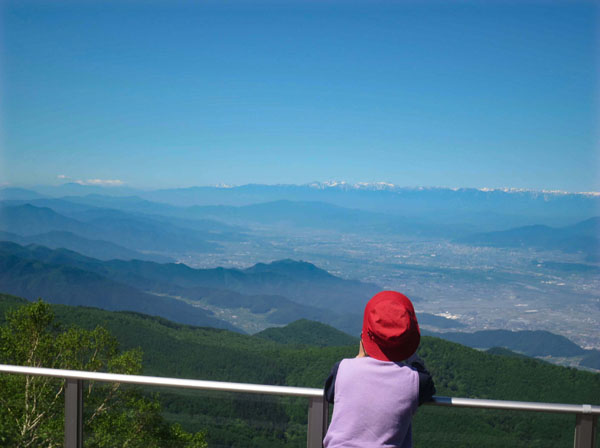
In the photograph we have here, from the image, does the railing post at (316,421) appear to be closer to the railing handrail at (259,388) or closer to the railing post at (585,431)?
the railing handrail at (259,388)

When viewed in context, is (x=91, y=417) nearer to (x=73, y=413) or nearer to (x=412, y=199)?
(x=73, y=413)

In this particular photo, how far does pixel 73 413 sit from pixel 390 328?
1.32 m

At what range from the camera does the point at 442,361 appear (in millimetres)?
32250

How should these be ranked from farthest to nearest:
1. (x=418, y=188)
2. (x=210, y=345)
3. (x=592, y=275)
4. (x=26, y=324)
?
(x=418, y=188), (x=592, y=275), (x=210, y=345), (x=26, y=324)

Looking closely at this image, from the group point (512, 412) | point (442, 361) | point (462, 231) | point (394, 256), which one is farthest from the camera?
point (462, 231)

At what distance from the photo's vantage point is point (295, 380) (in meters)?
29.9

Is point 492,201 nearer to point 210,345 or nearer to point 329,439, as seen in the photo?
point 210,345

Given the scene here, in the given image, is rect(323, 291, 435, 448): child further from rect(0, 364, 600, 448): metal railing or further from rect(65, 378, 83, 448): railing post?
rect(65, 378, 83, 448): railing post

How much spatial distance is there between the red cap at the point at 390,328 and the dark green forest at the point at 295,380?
32 centimetres

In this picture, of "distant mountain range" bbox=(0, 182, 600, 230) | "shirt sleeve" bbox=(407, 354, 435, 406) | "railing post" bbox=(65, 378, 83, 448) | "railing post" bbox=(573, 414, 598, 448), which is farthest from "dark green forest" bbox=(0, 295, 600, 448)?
"distant mountain range" bbox=(0, 182, 600, 230)

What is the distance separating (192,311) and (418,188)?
92.1 m

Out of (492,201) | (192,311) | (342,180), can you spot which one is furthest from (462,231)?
(192,311)

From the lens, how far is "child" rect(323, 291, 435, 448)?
1.20m

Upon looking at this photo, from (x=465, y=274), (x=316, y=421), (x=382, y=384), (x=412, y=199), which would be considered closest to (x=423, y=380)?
(x=382, y=384)
